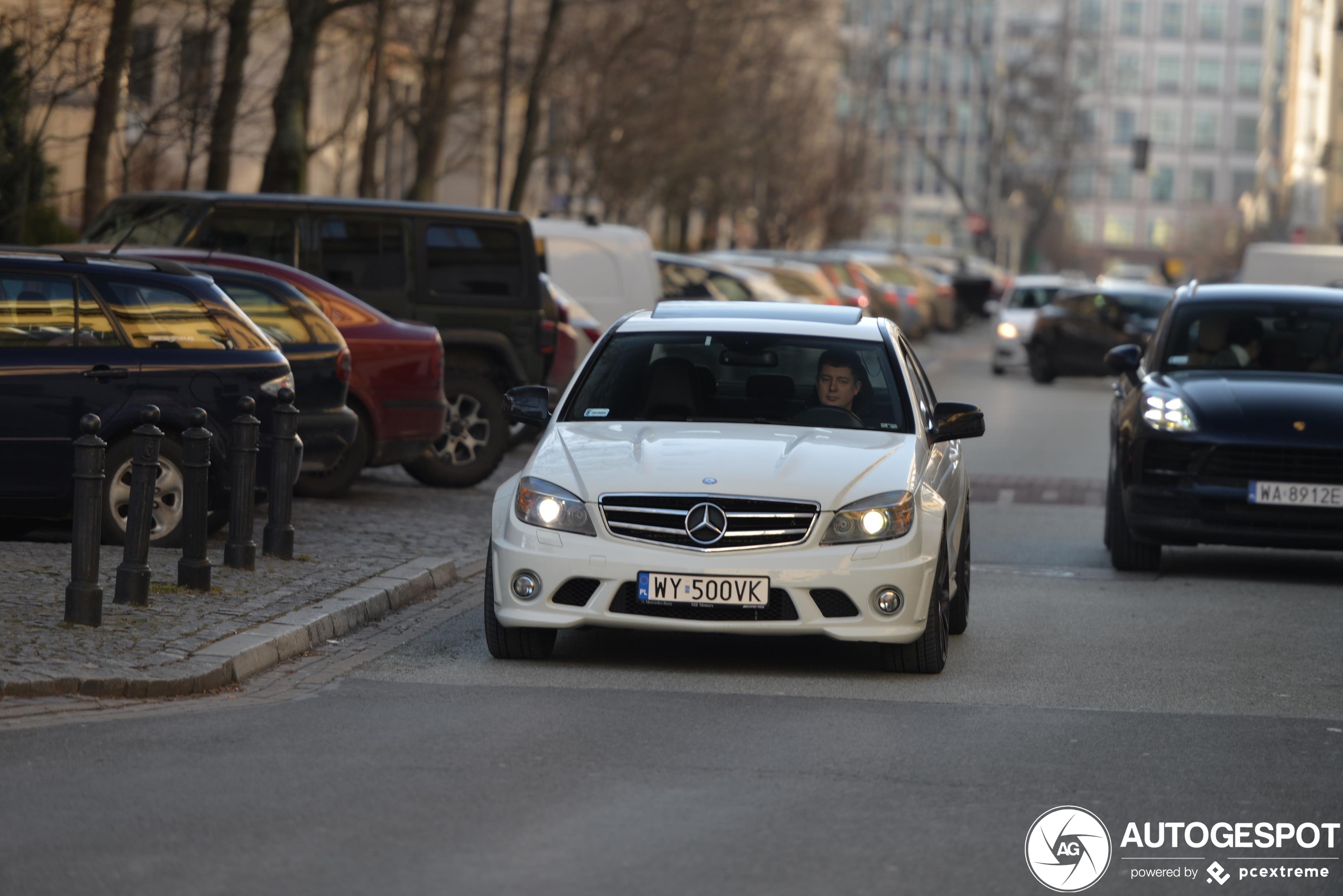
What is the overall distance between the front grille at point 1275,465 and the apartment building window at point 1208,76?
156846mm

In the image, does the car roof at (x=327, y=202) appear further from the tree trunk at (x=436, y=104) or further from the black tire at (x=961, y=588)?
the tree trunk at (x=436, y=104)

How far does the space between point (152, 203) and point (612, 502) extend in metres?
9.04

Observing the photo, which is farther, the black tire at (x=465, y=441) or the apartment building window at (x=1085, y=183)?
the apartment building window at (x=1085, y=183)

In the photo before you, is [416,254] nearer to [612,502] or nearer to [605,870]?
[612,502]

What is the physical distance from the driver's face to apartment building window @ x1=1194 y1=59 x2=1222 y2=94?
159944 millimetres

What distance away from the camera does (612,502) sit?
8859 mm

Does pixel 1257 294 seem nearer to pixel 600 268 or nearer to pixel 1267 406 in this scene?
pixel 1267 406

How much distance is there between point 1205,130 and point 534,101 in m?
135

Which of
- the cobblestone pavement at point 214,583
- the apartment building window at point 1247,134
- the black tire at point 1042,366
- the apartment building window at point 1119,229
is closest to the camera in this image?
the cobblestone pavement at point 214,583

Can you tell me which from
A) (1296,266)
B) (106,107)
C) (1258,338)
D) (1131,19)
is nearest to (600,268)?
(106,107)

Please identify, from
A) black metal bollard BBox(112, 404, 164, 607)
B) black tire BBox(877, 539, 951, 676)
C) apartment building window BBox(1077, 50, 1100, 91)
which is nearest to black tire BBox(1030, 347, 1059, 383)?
black tire BBox(877, 539, 951, 676)

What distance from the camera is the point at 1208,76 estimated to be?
6437 inches

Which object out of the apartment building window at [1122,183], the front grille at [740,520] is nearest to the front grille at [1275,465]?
the front grille at [740,520]

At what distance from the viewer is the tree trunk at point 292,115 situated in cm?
2516
